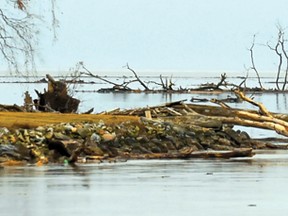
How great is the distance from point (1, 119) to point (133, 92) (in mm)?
81964

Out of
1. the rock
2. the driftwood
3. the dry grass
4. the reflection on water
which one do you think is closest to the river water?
the reflection on water

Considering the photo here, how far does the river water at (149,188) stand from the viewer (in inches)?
618

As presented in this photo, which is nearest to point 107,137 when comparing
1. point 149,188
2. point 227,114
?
point 149,188

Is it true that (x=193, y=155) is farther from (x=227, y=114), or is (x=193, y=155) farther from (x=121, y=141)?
(x=227, y=114)

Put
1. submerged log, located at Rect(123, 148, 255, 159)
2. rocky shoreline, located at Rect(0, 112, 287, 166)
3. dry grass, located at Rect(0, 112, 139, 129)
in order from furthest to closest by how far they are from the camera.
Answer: dry grass, located at Rect(0, 112, 139, 129)
submerged log, located at Rect(123, 148, 255, 159)
rocky shoreline, located at Rect(0, 112, 287, 166)

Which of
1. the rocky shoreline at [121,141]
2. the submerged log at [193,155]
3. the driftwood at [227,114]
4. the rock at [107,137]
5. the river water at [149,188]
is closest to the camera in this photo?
the river water at [149,188]

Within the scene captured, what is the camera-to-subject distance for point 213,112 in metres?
36.1

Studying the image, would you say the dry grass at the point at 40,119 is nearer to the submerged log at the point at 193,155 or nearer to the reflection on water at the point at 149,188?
the submerged log at the point at 193,155

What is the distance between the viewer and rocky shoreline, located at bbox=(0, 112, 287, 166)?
2466 centimetres

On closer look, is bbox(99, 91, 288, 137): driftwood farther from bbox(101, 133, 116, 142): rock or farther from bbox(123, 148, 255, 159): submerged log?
bbox(101, 133, 116, 142): rock

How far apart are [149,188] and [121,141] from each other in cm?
837

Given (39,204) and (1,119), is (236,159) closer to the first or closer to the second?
(1,119)

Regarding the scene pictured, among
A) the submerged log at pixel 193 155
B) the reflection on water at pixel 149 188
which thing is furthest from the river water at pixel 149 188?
the submerged log at pixel 193 155

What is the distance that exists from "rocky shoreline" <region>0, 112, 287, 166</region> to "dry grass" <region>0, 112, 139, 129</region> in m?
0.42
